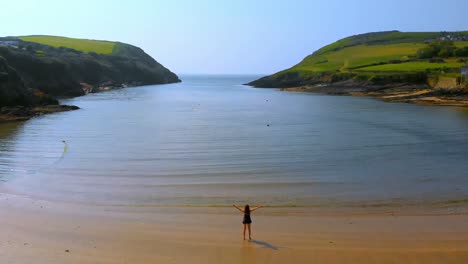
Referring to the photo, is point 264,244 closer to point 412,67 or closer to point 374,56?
point 412,67

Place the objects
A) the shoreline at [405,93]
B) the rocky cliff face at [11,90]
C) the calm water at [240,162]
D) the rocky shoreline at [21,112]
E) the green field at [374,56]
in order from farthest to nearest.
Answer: the green field at [374,56], the shoreline at [405,93], the rocky cliff face at [11,90], the rocky shoreline at [21,112], the calm water at [240,162]

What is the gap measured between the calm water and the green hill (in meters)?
49.5

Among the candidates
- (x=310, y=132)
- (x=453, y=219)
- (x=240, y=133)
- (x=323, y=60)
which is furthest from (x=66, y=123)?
(x=323, y=60)

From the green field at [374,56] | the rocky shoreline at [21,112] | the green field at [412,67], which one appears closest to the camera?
the rocky shoreline at [21,112]

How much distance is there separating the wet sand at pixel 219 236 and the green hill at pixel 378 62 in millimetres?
80289

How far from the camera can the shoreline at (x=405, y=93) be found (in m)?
71.1

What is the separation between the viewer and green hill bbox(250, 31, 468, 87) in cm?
9622

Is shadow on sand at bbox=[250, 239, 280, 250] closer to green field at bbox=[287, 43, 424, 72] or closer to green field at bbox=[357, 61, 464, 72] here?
green field at bbox=[357, 61, 464, 72]

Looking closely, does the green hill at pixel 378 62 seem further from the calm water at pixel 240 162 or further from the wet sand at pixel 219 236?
the wet sand at pixel 219 236

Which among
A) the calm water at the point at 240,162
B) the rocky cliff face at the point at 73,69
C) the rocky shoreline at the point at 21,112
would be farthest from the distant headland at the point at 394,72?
the rocky shoreline at the point at 21,112

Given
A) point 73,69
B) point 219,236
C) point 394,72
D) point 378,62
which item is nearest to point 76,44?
point 73,69

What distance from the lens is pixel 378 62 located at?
11800 cm

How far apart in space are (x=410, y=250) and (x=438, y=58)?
334 ft

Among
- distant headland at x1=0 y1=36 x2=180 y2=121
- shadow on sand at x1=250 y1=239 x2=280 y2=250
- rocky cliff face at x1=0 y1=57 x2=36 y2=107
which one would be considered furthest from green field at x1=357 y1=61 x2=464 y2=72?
shadow on sand at x1=250 y1=239 x2=280 y2=250
